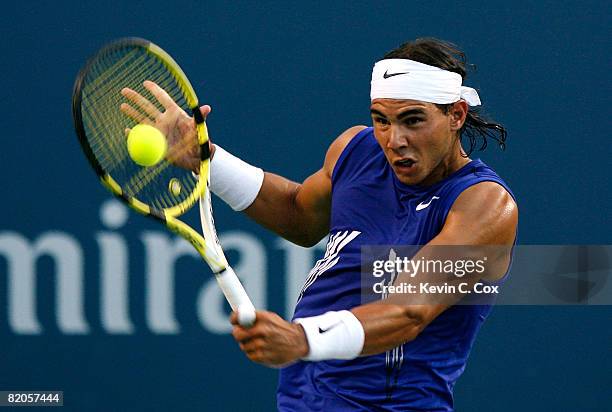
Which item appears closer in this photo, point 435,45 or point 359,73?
point 435,45

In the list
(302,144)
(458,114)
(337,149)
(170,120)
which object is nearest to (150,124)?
(170,120)

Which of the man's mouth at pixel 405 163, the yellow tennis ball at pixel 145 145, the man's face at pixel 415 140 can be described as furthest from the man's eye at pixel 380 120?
the yellow tennis ball at pixel 145 145

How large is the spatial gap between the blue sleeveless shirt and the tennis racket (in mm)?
406

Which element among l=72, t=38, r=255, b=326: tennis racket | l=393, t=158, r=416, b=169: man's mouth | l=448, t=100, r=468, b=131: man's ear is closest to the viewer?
l=72, t=38, r=255, b=326: tennis racket

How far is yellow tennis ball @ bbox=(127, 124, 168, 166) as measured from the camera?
10.5 ft

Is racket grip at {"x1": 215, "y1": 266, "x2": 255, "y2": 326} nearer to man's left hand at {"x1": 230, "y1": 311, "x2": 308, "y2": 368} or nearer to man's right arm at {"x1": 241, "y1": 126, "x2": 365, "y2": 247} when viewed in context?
man's left hand at {"x1": 230, "y1": 311, "x2": 308, "y2": 368}

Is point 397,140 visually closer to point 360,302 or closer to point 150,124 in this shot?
point 360,302

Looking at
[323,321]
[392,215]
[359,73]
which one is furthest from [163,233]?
[323,321]

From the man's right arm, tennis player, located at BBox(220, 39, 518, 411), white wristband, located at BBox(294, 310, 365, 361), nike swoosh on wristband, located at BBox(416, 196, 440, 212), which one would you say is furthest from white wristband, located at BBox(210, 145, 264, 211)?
white wristband, located at BBox(294, 310, 365, 361)

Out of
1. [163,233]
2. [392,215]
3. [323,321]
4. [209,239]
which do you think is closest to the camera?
[323,321]

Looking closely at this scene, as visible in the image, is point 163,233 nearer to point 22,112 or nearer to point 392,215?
point 22,112

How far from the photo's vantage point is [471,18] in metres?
4.82

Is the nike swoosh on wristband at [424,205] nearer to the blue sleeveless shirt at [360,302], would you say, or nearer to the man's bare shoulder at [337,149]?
the blue sleeveless shirt at [360,302]

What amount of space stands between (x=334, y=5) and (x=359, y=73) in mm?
275
